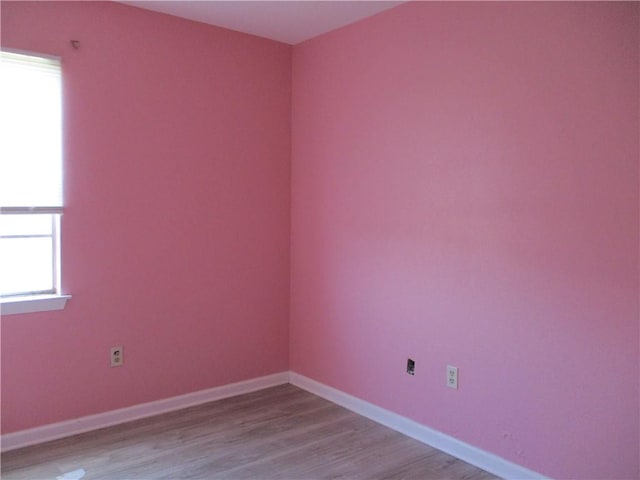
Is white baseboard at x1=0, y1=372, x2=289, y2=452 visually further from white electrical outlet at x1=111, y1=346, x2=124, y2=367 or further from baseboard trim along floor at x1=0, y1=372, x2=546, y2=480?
white electrical outlet at x1=111, y1=346, x2=124, y2=367

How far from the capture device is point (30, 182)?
2.88 meters

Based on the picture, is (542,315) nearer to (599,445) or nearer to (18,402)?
(599,445)

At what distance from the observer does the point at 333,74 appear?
359 cm

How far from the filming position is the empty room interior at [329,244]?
7.66 feet

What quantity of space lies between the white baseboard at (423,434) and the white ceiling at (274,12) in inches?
95.1

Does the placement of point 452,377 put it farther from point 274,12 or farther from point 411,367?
point 274,12

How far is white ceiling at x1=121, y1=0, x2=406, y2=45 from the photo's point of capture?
10.2 feet

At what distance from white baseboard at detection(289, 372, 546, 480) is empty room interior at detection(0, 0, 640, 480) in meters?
0.01

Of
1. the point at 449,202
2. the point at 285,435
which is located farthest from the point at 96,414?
the point at 449,202

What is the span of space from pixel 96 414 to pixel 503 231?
2507 millimetres

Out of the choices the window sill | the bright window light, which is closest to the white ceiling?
the bright window light

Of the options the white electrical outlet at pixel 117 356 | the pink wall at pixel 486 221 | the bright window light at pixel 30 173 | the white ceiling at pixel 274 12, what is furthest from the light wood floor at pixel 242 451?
the white ceiling at pixel 274 12

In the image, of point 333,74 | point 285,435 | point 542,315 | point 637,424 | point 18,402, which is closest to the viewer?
point 637,424

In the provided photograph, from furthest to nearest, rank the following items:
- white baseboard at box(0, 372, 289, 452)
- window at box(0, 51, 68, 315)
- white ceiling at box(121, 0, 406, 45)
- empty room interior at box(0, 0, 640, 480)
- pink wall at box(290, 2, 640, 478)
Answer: white ceiling at box(121, 0, 406, 45), white baseboard at box(0, 372, 289, 452), window at box(0, 51, 68, 315), empty room interior at box(0, 0, 640, 480), pink wall at box(290, 2, 640, 478)
